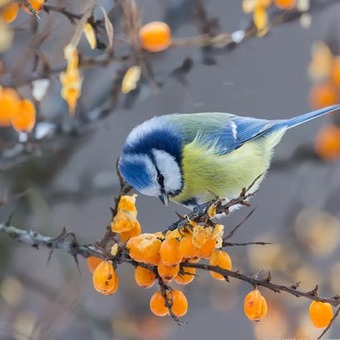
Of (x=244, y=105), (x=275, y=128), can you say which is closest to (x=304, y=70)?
(x=244, y=105)

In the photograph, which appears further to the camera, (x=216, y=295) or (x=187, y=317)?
(x=187, y=317)

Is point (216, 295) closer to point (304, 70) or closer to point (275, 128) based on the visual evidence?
point (275, 128)

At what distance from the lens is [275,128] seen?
168 centimetres

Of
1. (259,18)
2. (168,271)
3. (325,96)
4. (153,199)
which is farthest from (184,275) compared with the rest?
(153,199)

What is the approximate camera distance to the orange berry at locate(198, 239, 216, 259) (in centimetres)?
97

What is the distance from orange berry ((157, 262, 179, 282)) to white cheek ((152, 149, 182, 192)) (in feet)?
1.53

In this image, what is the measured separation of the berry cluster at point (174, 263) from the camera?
0.97 meters

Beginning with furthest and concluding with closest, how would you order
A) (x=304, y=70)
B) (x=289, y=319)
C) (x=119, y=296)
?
(x=304, y=70) < (x=119, y=296) < (x=289, y=319)

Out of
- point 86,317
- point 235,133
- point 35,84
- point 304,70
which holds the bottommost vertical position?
point 86,317

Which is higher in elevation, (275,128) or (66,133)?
(275,128)

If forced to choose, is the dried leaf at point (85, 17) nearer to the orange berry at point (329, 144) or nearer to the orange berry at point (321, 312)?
the orange berry at point (321, 312)

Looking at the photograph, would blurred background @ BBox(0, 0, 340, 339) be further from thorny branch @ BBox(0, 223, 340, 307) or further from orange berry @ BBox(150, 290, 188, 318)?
orange berry @ BBox(150, 290, 188, 318)

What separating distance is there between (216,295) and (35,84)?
1133 millimetres

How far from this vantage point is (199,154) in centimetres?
154
